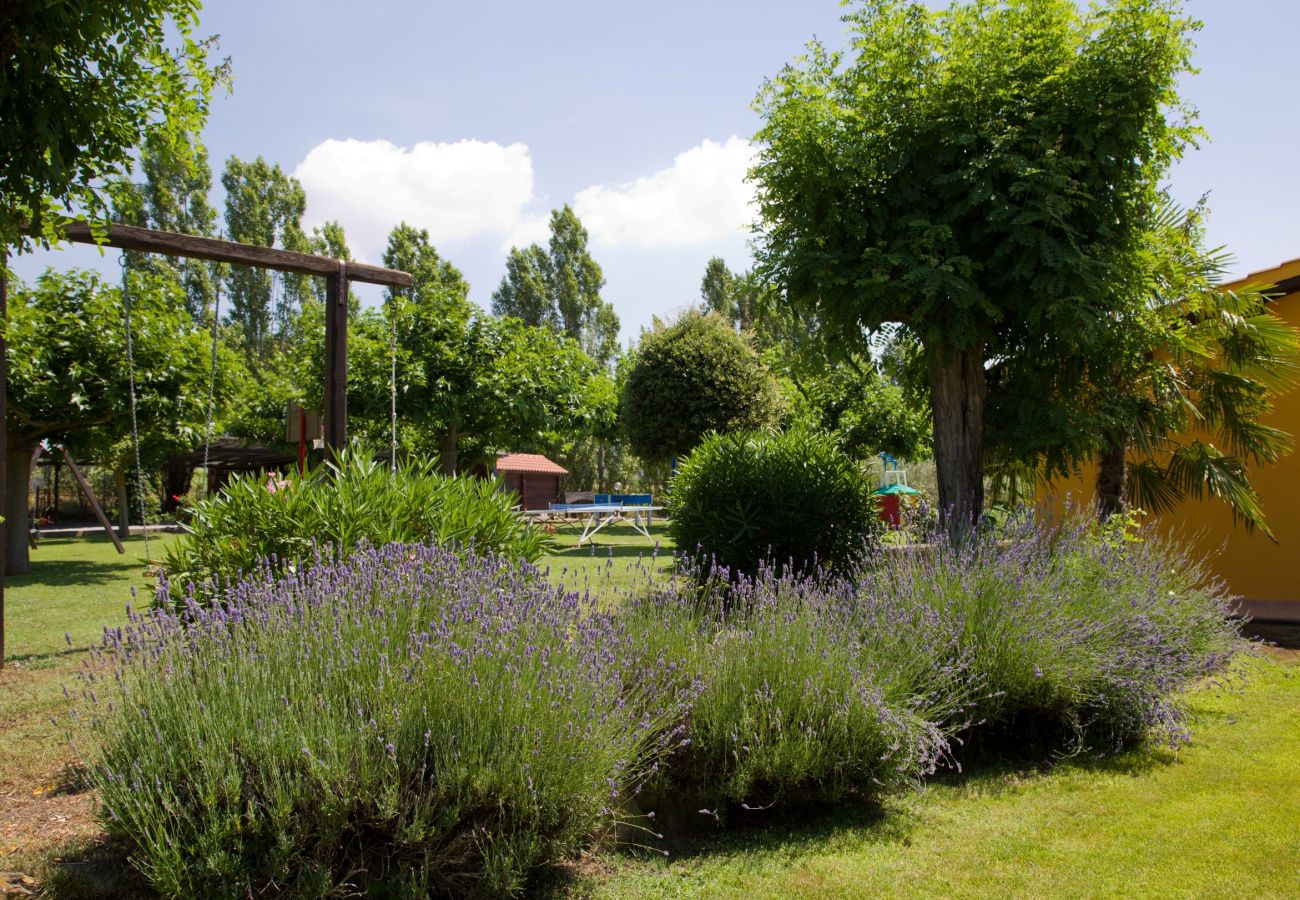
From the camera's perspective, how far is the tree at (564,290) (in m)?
43.8

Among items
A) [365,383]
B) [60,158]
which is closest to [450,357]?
[365,383]

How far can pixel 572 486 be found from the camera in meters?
46.7

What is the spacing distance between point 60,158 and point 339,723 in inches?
101

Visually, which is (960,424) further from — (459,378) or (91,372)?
(91,372)

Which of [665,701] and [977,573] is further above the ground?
[977,573]

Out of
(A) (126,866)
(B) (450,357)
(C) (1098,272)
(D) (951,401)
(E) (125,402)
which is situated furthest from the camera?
(B) (450,357)

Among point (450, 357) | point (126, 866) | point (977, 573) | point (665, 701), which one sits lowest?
point (126, 866)

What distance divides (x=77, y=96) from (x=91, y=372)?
36.3 feet

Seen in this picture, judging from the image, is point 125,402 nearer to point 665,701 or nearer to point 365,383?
point 365,383

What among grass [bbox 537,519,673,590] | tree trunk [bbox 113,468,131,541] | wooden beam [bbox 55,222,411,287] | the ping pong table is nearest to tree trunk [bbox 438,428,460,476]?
the ping pong table

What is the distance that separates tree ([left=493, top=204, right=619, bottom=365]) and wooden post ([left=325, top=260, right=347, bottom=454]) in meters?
35.9

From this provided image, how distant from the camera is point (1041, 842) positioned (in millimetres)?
3918

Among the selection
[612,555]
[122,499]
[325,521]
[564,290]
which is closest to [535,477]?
[564,290]

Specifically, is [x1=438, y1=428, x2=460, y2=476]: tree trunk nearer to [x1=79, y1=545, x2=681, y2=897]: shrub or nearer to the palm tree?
the palm tree
